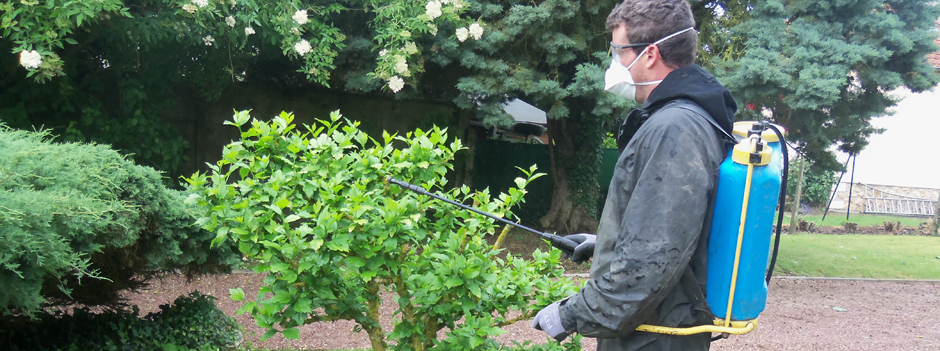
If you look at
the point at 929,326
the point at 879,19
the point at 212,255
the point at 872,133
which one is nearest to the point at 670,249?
the point at 212,255

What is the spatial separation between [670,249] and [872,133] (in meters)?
7.54

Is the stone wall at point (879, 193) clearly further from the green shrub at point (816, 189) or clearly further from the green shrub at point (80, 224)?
the green shrub at point (80, 224)

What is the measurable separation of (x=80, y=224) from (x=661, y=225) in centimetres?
199

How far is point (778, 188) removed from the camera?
1.68 metres

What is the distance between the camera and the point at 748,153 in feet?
5.39

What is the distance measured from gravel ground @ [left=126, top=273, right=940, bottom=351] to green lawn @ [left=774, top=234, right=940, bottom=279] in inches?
24.0

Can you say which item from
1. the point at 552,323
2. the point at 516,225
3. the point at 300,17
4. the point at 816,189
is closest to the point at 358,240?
the point at 516,225

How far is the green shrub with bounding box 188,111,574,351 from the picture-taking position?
2.15 meters

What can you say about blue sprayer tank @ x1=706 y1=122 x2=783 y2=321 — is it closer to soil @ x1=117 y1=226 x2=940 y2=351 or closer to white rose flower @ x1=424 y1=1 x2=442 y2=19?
soil @ x1=117 y1=226 x2=940 y2=351

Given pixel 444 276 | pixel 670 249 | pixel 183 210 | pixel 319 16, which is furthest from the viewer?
pixel 319 16

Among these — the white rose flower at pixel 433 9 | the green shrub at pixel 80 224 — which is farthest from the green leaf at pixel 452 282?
the white rose flower at pixel 433 9

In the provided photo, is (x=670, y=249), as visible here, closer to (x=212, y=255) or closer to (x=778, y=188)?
(x=778, y=188)

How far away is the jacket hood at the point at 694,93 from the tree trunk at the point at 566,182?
7768 millimetres

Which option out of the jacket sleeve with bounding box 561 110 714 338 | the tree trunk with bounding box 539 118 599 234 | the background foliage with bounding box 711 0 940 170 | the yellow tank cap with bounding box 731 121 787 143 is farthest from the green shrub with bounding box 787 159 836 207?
the jacket sleeve with bounding box 561 110 714 338
